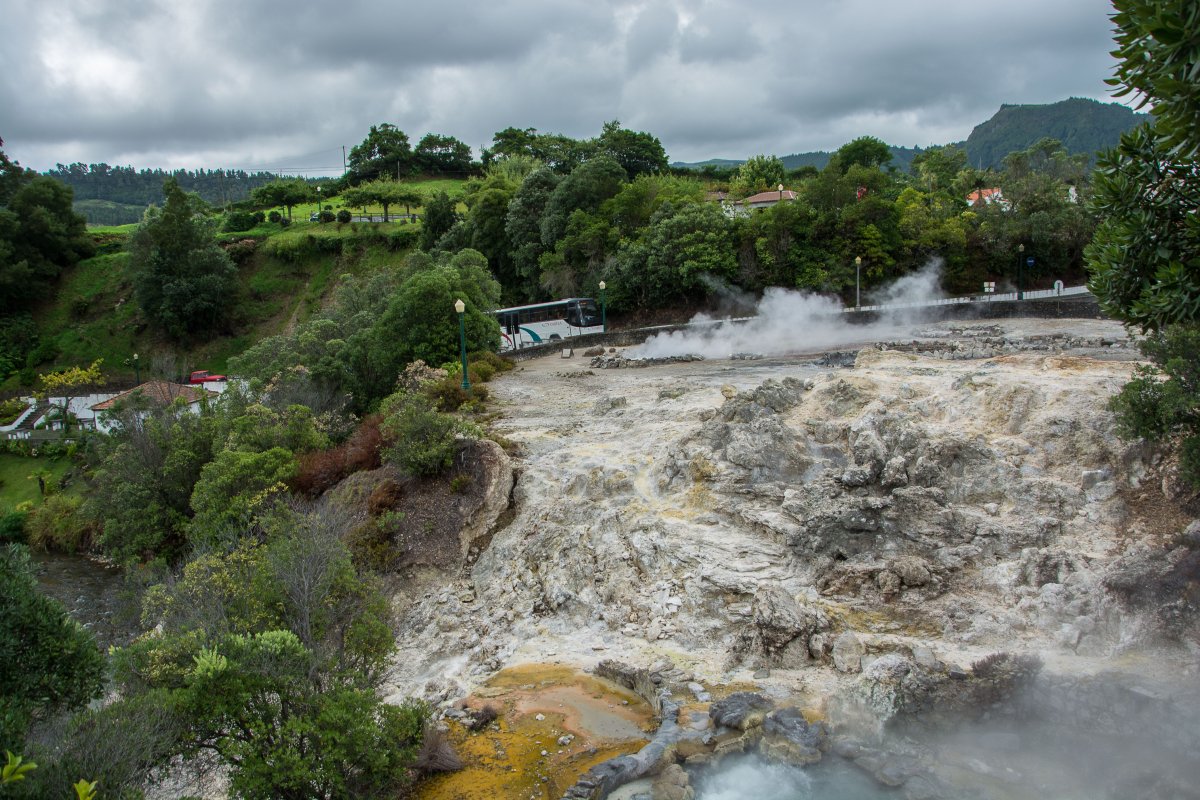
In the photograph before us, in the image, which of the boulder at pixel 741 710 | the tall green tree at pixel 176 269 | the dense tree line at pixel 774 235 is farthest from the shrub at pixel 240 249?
the boulder at pixel 741 710

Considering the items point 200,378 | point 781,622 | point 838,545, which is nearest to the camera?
point 781,622

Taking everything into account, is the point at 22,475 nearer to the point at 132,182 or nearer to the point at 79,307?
the point at 79,307

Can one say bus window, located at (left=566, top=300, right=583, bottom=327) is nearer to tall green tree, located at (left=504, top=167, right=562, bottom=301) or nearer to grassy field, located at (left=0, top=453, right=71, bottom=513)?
tall green tree, located at (left=504, top=167, right=562, bottom=301)

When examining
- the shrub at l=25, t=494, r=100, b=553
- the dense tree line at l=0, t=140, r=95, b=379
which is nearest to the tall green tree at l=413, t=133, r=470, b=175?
the dense tree line at l=0, t=140, r=95, b=379

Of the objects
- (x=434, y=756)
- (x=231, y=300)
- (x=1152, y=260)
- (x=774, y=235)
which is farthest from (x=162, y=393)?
(x=1152, y=260)

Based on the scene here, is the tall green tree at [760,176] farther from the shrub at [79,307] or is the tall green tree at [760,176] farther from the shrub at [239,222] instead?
the shrub at [79,307]

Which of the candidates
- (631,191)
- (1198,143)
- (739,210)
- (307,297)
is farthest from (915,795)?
(307,297)
